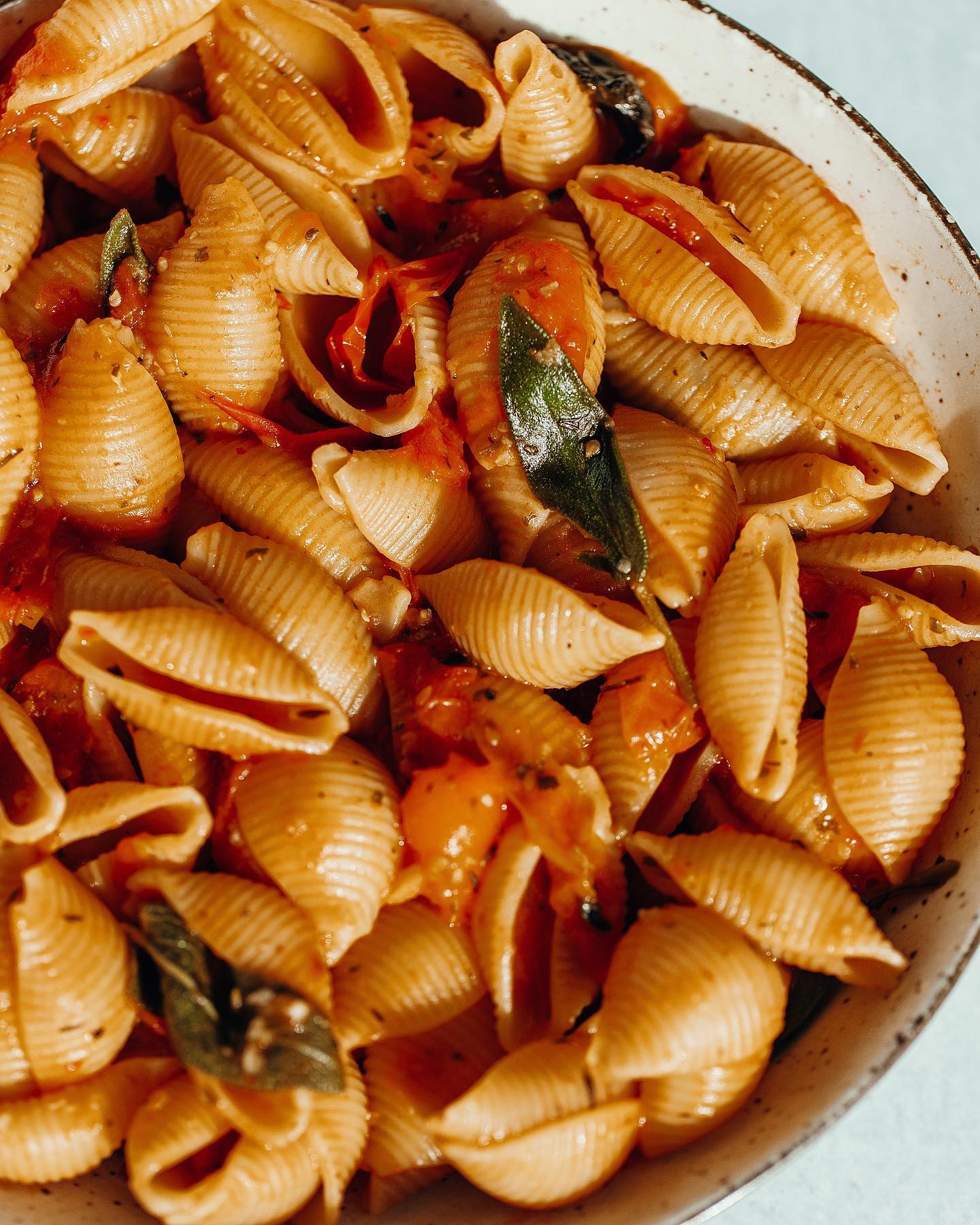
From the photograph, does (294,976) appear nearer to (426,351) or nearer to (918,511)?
(426,351)

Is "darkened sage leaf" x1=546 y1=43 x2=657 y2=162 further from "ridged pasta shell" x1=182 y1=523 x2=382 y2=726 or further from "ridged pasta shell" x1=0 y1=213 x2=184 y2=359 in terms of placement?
"ridged pasta shell" x1=182 y1=523 x2=382 y2=726

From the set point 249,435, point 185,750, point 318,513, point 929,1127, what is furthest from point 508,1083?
point 929,1127

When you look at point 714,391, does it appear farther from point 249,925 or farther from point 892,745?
point 249,925

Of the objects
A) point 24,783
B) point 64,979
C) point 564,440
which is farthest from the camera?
point 564,440

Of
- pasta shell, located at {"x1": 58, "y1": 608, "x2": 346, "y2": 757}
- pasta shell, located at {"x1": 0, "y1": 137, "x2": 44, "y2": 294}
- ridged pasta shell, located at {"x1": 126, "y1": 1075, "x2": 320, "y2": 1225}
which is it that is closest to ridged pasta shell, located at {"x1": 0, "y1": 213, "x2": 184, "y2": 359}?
pasta shell, located at {"x1": 0, "y1": 137, "x2": 44, "y2": 294}

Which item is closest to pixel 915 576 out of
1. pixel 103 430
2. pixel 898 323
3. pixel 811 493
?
pixel 811 493

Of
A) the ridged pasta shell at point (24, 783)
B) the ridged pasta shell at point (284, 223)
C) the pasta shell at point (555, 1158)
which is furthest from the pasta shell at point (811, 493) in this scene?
the ridged pasta shell at point (24, 783)
